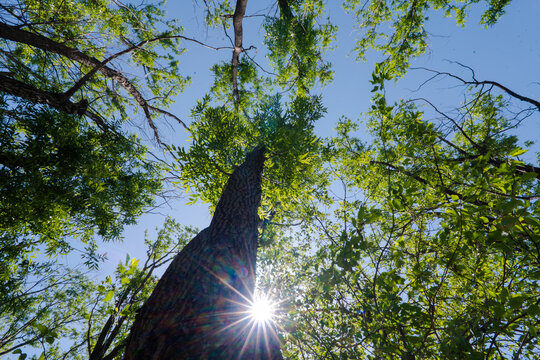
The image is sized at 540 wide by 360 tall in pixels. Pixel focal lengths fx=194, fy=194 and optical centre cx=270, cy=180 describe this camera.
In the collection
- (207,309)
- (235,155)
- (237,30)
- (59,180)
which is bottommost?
(207,309)

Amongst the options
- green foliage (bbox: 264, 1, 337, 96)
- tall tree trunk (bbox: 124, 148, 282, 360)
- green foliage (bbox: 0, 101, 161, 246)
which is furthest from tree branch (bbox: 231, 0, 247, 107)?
tall tree trunk (bbox: 124, 148, 282, 360)

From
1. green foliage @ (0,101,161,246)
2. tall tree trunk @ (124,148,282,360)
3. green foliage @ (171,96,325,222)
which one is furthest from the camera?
green foliage @ (171,96,325,222)

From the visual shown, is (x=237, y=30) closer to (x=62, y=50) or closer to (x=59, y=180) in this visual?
(x=62, y=50)

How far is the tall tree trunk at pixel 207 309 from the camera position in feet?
5.40

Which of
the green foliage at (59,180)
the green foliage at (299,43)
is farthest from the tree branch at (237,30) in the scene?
the green foliage at (59,180)

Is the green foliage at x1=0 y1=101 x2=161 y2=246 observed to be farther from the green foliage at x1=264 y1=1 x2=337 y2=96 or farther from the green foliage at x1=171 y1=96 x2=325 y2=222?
the green foliage at x1=264 y1=1 x2=337 y2=96

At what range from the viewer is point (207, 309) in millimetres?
1952

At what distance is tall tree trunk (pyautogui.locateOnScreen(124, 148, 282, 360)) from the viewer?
5.40 feet

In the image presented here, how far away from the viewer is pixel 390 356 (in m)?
1.92

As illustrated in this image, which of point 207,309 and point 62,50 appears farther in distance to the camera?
point 62,50

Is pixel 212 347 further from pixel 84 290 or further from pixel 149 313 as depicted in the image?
pixel 84 290

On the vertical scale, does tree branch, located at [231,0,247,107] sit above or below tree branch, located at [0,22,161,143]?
above

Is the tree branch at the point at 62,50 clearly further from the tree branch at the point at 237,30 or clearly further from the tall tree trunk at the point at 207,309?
the tall tree trunk at the point at 207,309

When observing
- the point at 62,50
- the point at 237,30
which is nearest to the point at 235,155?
the point at 237,30
